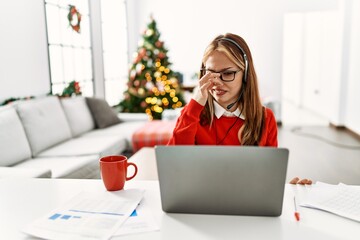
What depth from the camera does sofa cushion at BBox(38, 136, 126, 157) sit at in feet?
10.4

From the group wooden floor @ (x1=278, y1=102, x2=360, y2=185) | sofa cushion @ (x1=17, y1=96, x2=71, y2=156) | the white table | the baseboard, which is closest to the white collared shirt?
the white table

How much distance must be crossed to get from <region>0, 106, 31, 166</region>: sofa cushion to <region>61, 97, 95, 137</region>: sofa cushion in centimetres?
87

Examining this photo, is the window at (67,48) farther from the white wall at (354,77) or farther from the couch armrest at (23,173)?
the white wall at (354,77)

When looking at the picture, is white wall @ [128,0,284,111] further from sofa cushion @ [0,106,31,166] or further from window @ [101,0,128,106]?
sofa cushion @ [0,106,31,166]

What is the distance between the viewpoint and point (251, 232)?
0.92 meters

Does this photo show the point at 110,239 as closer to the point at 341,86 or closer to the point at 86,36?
the point at 86,36

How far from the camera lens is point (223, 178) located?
0.95 meters

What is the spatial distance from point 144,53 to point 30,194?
486cm

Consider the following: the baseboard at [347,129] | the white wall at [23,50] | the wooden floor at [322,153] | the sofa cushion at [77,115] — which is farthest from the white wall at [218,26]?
the white wall at [23,50]

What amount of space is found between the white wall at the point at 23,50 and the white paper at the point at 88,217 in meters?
2.62

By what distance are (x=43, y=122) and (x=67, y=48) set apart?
164cm

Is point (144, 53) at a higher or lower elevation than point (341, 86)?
higher

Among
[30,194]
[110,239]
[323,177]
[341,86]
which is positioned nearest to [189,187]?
[110,239]

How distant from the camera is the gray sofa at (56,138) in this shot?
2756 millimetres
